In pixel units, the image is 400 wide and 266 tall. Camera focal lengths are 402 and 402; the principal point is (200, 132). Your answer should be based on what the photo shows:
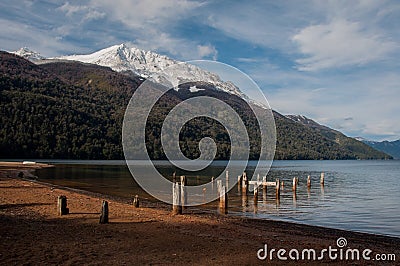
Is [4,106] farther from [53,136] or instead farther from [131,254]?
[131,254]

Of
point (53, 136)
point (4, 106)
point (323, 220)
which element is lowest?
point (323, 220)

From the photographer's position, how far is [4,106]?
5674 inches

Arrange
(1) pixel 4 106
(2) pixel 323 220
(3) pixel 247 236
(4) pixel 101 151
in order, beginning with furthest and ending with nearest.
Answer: (4) pixel 101 151 < (1) pixel 4 106 < (2) pixel 323 220 < (3) pixel 247 236

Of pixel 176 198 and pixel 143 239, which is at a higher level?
pixel 176 198

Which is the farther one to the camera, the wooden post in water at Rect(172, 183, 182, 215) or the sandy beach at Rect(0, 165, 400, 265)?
the wooden post in water at Rect(172, 183, 182, 215)

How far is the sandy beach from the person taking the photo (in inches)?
500

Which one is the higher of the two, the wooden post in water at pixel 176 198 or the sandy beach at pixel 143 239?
the wooden post in water at pixel 176 198

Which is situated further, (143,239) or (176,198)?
(176,198)

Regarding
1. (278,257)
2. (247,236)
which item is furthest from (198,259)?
(247,236)

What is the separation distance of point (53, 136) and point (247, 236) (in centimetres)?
13805

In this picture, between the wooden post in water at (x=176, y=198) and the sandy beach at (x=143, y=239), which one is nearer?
the sandy beach at (x=143, y=239)

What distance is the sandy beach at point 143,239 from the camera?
12.7 metres

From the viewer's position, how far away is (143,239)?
51.6 ft

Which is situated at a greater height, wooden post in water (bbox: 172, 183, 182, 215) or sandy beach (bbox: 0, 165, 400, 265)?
wooden post in water (bbox: 172, 183, 182, 215)
